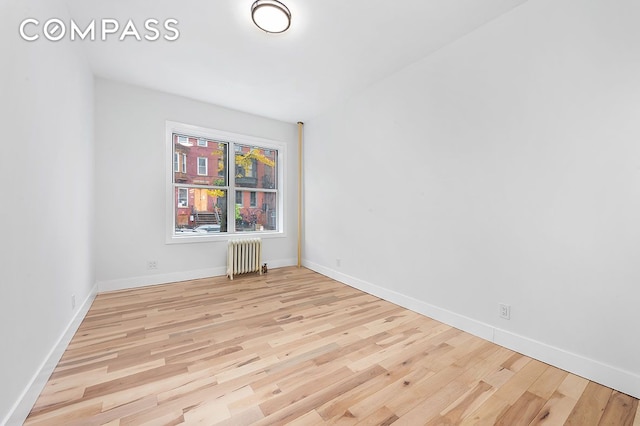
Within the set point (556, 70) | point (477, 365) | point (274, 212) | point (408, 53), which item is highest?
point (408, 53)

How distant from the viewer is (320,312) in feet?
9.38

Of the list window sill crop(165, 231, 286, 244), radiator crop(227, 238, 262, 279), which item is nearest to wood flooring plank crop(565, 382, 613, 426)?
radiator crop(227, 238, 262, 279)

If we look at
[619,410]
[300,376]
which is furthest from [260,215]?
[619,410]

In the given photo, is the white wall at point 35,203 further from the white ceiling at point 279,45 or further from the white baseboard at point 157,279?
the white baseboard at point 157,279

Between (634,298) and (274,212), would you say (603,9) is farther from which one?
(274,212)

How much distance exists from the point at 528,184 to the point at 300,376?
2244 millimetres

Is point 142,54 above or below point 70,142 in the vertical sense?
above

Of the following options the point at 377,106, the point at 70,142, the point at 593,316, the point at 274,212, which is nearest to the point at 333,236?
the point at 274,212

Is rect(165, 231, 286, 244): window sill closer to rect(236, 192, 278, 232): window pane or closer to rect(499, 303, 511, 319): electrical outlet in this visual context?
rect(236, 192, 278, 232): window pane

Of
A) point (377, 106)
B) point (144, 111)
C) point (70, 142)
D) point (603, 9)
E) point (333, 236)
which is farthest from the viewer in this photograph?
point (333, 236)

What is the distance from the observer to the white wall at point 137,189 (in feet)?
11.3

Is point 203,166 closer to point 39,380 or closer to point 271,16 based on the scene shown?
point 271,16

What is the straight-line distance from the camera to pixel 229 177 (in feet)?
14.7

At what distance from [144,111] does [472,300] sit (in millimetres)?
4632
